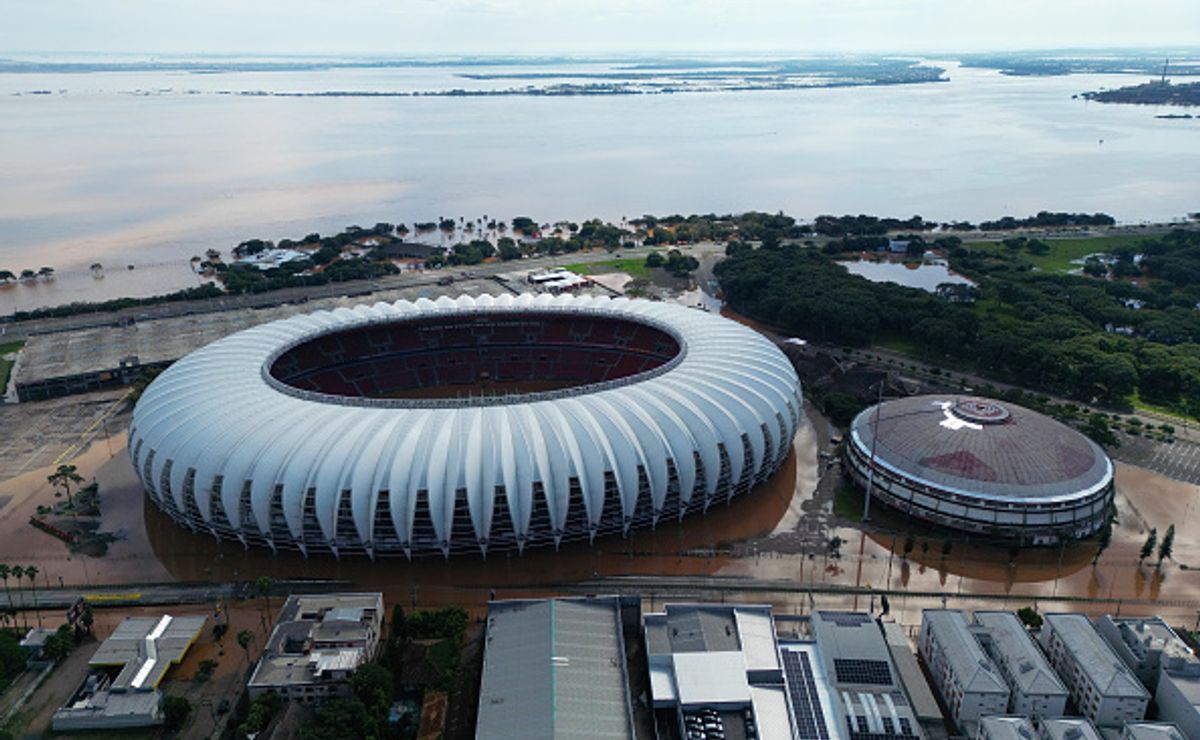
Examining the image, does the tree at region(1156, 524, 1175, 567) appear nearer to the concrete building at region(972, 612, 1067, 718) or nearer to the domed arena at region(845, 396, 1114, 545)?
the domed arena at region(845, 396, 1114, 545)

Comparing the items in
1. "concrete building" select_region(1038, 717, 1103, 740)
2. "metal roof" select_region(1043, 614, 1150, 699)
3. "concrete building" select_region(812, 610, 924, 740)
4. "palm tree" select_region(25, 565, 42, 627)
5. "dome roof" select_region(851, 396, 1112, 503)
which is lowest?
"palm tree" select_region(25, 565, 42, 627)

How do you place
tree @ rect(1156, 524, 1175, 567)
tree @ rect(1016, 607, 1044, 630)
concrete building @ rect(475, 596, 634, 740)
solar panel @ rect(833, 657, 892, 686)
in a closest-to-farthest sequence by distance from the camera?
concrete building @ rect(475, 596, 634, 740) < solar panel @ rect(833, 657, 892, 686) < tree @ rect(1016, 607, 1044, 630) < tree @ rect(1156, 524, 1175, 567)

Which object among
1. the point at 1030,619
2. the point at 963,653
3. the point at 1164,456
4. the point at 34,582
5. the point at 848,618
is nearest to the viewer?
the point at 963,653

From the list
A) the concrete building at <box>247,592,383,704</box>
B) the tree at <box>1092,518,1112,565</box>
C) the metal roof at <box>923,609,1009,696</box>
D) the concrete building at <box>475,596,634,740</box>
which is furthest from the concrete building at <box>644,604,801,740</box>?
the tree at <box>1092,518,1112,565</box>

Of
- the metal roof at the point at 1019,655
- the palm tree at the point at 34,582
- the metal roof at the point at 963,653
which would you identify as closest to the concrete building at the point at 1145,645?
the metal roof at the point at 1019,655

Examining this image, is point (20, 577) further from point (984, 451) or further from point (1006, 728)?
point (984, 451)

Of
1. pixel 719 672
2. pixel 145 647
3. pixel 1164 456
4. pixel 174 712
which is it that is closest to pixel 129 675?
pixel 145 647
